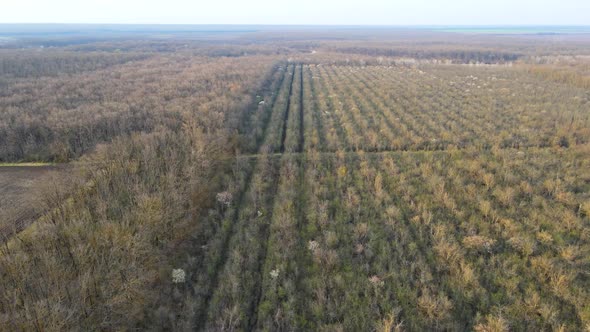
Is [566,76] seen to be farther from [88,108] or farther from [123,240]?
[88,108]

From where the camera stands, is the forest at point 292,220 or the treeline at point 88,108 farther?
the treeline at point 88,108

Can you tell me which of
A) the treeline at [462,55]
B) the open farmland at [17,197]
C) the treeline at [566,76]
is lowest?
Result: the open farmland at [17,197]

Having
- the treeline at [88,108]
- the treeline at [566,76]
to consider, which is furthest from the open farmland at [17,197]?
the treeline at [566,76]

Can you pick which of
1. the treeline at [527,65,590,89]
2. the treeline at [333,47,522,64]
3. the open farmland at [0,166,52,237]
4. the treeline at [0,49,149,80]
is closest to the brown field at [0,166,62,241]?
the open farmland at [0,166,52,237]

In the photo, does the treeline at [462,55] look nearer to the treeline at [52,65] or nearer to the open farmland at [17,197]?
the treeline at [52,65]

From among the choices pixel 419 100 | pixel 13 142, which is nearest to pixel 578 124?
pixel 419 100

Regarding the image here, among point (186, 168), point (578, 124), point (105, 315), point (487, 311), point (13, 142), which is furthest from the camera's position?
point (578, 124)

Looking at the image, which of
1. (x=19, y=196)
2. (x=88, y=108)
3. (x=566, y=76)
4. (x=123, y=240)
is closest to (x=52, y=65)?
(x=88, y=108)

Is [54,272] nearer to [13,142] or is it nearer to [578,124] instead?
[13,142]
